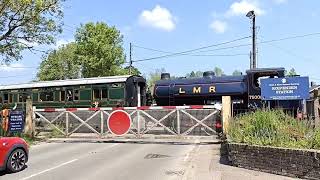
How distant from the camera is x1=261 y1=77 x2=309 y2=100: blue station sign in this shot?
18.0m

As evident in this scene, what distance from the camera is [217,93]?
26000 millimetres

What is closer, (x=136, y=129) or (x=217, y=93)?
(x=136, y=129)

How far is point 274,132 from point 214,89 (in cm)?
1419

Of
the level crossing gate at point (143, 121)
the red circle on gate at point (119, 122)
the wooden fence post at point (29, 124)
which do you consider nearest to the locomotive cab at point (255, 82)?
the level crossing gate at point (143, 121)

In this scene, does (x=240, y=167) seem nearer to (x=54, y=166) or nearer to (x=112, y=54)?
(x=54, y=166)

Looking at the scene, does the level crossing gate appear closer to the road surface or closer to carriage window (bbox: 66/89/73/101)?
the road surface

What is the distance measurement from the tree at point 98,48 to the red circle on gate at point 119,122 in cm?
2797

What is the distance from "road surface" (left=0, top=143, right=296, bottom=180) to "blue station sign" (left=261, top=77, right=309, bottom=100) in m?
3.18

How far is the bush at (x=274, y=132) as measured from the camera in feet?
36.5

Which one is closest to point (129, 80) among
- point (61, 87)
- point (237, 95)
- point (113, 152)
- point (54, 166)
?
point (61, 87)

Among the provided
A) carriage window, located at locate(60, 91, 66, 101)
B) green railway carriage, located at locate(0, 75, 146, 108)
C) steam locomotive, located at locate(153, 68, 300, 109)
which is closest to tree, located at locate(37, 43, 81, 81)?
green railway carriage, located at locate(0, 75, 146, 108)

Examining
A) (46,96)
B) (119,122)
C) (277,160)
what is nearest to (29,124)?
(119,122)

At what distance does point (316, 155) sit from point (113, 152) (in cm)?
813

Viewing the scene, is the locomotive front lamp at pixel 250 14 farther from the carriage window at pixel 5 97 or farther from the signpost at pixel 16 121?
the signpost at pixel 16 121
